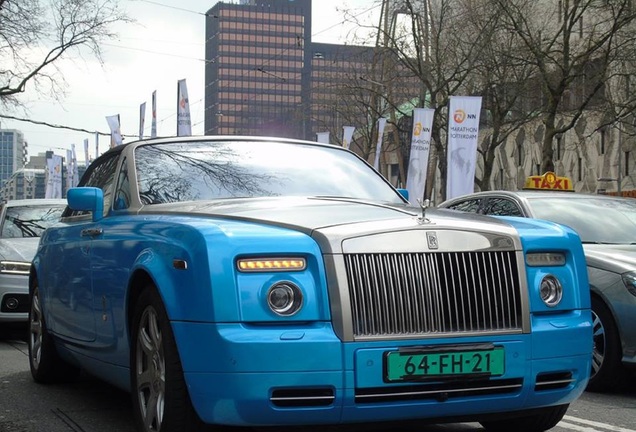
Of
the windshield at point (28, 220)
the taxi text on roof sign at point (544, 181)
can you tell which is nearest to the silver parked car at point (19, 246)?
the windshield at point (28, 220)

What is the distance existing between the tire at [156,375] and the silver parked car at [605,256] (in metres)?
3.85

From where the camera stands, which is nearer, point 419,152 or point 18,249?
point 18,249

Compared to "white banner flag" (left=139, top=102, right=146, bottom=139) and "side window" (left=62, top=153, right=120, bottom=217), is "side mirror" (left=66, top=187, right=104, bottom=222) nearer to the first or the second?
"side window" (left=62, top=153, right=120, bottom=217)

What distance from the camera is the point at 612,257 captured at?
7.38 m

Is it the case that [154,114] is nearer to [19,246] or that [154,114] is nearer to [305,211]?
[19,246]

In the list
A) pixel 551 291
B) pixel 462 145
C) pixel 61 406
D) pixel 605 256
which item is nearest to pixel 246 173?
pixel 551 291

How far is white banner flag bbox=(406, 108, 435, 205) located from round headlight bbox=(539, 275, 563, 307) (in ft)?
75.0

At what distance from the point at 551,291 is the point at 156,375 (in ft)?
6.04

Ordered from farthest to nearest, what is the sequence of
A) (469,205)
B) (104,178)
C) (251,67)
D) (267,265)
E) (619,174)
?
(251,67) < (619,174) < (469,205) < (104,178) < (267,265)

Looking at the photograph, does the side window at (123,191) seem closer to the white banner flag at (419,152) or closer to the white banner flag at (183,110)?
the white banner flag at (419,152)

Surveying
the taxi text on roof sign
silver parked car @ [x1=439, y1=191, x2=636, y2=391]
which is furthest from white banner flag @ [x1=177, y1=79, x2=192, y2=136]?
silver parked car @ [x1=439, y1=191, x2=636, y2=391]

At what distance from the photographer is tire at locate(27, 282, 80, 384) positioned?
711 cm

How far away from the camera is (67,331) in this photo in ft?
20.8

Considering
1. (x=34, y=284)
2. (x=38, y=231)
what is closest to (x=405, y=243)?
(x=34, y=284)
